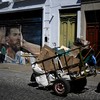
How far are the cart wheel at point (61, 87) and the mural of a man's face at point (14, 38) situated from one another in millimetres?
12455

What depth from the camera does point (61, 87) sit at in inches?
418

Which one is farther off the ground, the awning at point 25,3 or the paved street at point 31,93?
the awning at point 25,3

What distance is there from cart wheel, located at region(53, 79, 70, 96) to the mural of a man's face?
12.5 m

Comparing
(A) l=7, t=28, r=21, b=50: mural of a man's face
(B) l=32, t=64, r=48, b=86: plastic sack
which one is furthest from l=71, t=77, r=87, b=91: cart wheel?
(A) l=7, t=28, r=21, b=50: mural of a man's face

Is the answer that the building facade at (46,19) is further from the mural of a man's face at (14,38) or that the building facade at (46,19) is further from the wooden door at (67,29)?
the mural of a man's face at (14,38)

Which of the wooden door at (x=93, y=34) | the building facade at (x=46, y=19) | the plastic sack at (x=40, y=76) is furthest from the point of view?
the building facade at (x=46, y=19)

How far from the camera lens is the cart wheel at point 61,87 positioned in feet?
34.3

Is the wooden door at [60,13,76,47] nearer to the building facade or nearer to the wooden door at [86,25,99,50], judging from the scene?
the building facade

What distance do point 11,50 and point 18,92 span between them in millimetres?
13157

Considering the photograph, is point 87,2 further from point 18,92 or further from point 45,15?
point 18,92

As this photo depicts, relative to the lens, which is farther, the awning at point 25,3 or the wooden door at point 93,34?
the awning at point 25,3

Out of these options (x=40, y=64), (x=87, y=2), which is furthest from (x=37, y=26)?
(x=40, y=64)

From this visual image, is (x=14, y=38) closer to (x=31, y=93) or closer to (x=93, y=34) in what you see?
(x=93, y=34)

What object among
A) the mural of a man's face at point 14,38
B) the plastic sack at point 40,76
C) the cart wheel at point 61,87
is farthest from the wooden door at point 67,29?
the cart wheel at point 61,87
